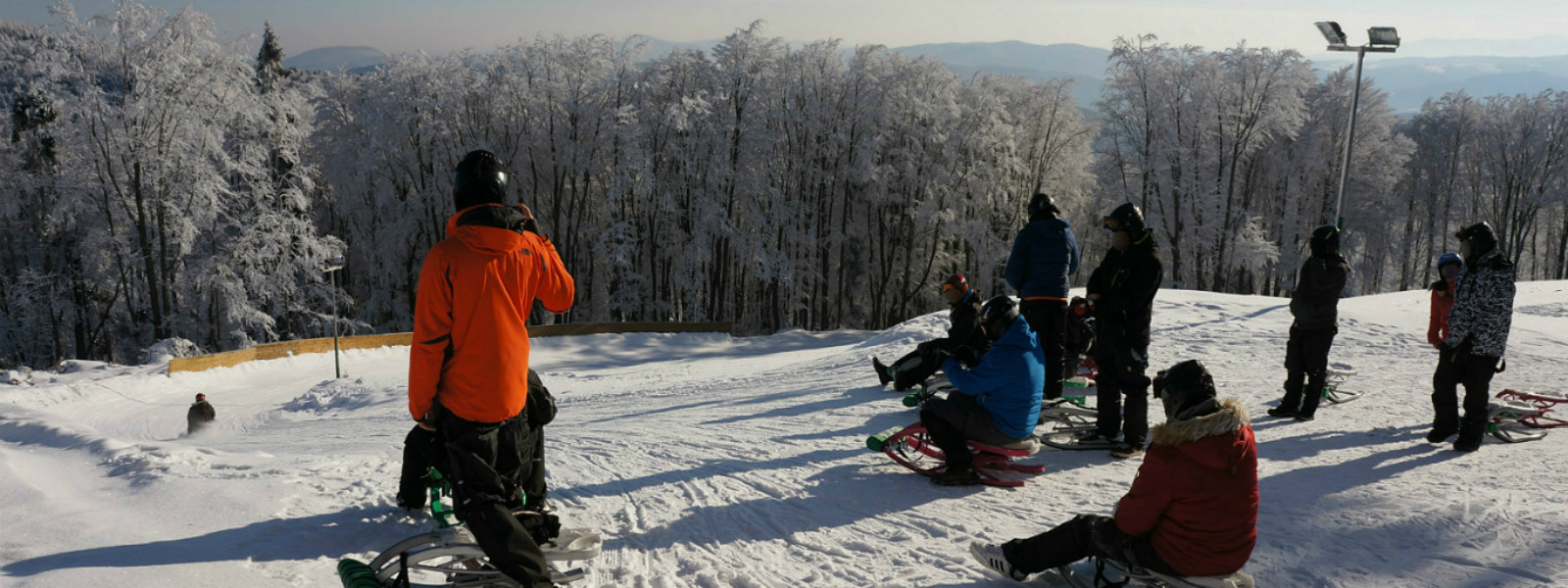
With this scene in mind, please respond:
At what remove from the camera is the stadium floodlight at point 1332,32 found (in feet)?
46.3

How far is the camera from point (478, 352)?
3566mm

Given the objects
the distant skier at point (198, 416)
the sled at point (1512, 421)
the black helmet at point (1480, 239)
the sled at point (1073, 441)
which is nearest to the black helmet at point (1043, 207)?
the sled at point (1073, 441)

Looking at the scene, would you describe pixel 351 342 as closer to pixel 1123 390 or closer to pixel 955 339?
pixel 955 339

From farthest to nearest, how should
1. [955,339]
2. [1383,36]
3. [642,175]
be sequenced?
[642,175], [1383,36], [955,339]

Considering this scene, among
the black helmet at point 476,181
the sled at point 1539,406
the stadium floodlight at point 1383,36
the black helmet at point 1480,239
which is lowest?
the sled at point 1539,406

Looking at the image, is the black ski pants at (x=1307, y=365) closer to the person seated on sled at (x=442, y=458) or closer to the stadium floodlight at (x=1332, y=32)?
the person seated on sled at (x=442, y=458)

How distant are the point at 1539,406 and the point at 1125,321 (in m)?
4.88

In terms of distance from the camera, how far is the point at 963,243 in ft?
113

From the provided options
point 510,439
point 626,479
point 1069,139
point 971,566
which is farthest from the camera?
point 1069,139

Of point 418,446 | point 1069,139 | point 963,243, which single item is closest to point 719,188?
point 963,243

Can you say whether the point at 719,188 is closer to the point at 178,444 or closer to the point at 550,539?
the point at 178,444

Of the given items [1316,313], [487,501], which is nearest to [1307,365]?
[1316,313]

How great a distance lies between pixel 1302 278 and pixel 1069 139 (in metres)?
30.5

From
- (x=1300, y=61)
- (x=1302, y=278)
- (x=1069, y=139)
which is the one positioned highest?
(x=1300, y=61)
